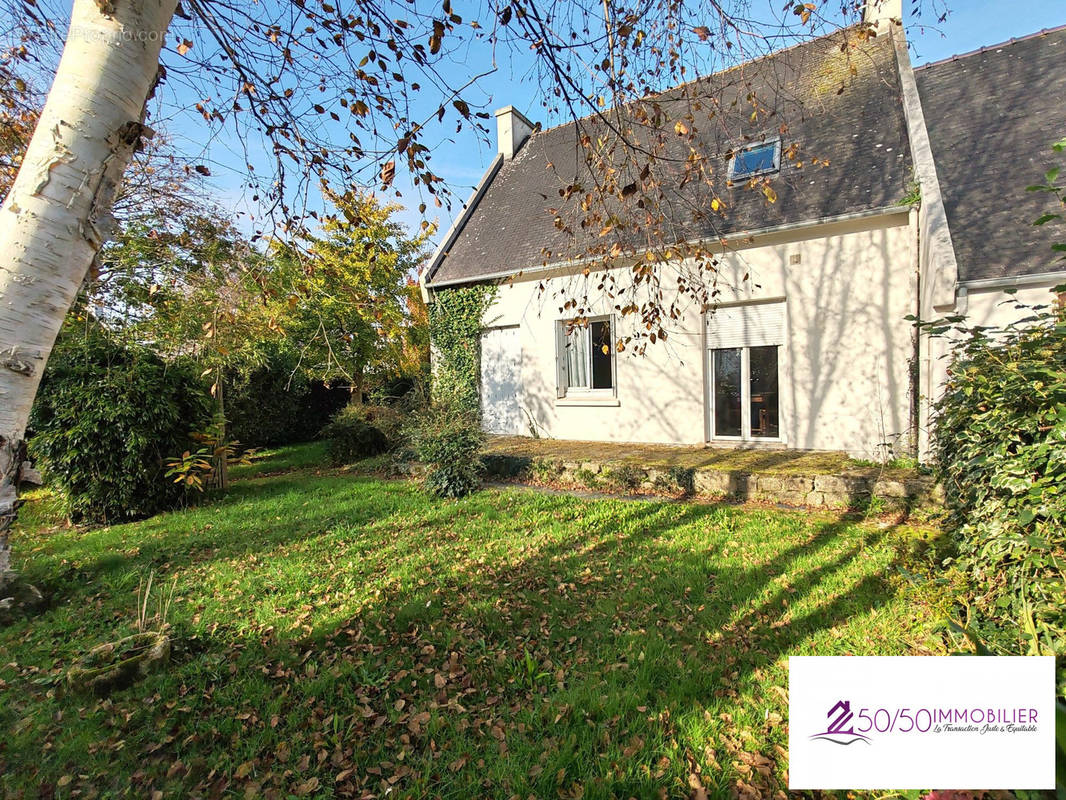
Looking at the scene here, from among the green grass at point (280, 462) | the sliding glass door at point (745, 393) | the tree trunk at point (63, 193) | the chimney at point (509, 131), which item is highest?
the chimney at point (509, 131)

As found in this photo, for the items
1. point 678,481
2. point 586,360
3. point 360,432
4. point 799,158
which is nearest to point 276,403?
point 360,432

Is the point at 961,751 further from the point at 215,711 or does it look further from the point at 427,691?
the point at 215,711

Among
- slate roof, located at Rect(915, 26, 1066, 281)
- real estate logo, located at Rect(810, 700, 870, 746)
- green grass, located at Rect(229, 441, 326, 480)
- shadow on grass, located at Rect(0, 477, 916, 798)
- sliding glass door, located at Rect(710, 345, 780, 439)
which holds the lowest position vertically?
shadow on grass, located at Rect(0, 477, 916, 798)

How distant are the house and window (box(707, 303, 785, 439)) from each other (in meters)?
0.02

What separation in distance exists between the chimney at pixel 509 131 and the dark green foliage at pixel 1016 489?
12321mm

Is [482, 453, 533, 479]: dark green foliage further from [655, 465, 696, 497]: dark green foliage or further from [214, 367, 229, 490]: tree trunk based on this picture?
[214, 367, 229, 490]: tree trunk

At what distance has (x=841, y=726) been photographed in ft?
5.95

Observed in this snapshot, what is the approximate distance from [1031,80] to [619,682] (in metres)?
10.8

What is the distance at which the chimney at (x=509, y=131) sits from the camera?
41.9 ft

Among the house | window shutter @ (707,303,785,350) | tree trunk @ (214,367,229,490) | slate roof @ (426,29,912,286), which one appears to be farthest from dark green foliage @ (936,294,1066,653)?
tree trunk @ (214,367,229,490)

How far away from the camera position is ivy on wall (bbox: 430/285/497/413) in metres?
10.5

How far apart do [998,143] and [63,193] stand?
9930 millimetres

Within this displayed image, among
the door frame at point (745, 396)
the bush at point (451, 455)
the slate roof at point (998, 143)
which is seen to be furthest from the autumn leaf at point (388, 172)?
the slate roof at point (998, 143)

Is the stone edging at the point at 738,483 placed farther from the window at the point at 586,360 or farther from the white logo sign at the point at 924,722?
the white logo sign at the point at 924,722
